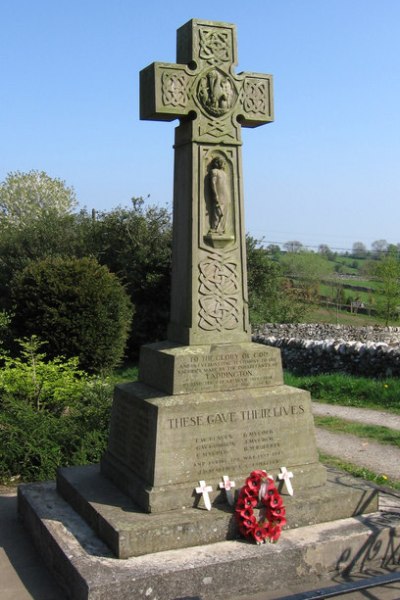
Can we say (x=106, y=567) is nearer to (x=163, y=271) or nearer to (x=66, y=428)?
(x=66, y=428)

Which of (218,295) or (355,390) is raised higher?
(218,295)

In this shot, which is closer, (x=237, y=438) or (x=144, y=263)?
(x=237, y=438)

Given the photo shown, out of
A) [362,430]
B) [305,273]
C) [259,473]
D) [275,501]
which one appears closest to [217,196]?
[259,473]

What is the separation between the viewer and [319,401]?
12.7 metres

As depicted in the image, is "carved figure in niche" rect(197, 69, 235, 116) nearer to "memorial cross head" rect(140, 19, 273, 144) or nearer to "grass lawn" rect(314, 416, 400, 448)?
"memorial cross head" rect(140, 19, 273, 144)

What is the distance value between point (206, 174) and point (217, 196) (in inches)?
8.1

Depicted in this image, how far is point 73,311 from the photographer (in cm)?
1344

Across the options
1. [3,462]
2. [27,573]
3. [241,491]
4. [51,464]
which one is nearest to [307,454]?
[241,491]

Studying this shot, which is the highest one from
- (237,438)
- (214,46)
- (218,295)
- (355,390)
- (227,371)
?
(214,46)

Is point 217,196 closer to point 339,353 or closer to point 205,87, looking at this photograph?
point 205,87

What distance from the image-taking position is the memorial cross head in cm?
550

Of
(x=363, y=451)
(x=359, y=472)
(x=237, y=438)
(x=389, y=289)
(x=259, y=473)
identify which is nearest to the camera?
(x=259, y=473)

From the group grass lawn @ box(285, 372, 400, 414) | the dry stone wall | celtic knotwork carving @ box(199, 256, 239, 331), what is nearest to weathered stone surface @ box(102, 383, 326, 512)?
celtic knotwork carving @ box(199, 256, 239, 331)

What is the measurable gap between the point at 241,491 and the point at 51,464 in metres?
2.87
